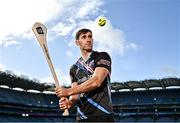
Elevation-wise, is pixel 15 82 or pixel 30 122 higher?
pixel 15 82

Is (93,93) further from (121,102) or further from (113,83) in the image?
(121,102)

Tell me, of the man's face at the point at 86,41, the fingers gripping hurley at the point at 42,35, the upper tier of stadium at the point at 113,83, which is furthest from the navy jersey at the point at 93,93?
the upper tier of stadium at the point at 113,83

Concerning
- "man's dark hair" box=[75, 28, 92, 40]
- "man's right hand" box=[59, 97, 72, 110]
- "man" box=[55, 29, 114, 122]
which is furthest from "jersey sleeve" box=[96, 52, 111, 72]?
"man's right hand" box=[59, 97, 72, 110]

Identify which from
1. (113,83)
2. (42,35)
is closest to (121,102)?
(113,83)

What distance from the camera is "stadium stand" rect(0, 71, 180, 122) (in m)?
69.8

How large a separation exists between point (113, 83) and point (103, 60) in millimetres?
66054

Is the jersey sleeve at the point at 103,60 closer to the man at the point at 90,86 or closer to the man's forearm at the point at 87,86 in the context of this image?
the man at the point at 90,86

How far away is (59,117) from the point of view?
77.2 meters

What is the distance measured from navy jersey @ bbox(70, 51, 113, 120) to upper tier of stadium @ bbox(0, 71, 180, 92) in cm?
6281

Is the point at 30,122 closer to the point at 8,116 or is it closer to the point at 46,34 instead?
the point at 8,116

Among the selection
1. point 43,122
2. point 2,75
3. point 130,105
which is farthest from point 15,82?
point 130,105

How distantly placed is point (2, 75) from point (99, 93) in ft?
210

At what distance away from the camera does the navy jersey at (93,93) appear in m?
6.05

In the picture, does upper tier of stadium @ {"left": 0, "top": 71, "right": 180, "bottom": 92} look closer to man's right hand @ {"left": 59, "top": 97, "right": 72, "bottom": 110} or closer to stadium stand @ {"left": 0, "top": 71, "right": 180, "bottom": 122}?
stadium stand @ {"left": 0, "top": 71, "right": 180, "bottom": 122}
